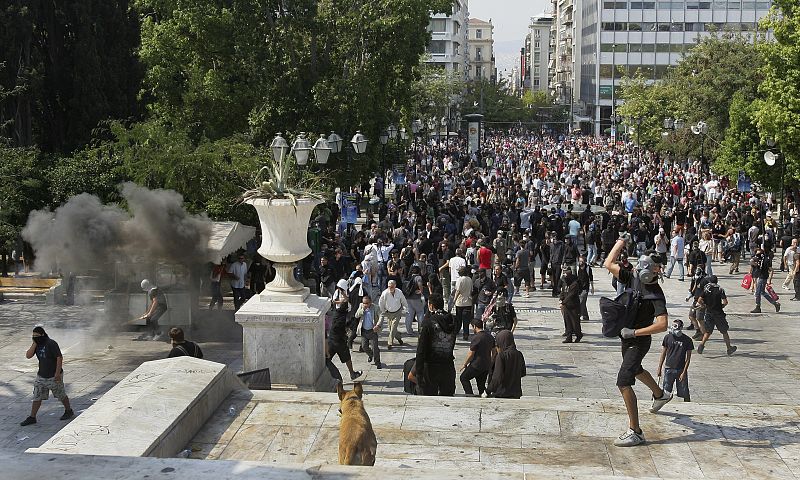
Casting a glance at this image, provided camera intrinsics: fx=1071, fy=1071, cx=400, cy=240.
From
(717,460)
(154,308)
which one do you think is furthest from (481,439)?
(154,308)

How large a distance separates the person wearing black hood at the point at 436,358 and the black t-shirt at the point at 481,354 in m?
0.37

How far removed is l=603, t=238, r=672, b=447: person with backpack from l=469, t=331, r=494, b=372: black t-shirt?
2888 mm

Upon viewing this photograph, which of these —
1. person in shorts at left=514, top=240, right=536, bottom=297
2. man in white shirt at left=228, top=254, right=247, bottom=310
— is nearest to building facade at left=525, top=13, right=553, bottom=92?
person in shorts at left=514, top=240, right=536, bottom=297

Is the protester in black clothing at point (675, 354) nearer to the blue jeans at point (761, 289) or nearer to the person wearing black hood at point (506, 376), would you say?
the person wearing black hood at point (506, 376)

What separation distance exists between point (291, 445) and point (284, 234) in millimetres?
3458

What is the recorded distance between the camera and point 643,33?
101 metres

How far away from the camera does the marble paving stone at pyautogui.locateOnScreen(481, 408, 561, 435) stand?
26.6 ft

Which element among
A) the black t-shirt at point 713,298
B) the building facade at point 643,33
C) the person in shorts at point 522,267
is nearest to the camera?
the black t-shirt at point 713,298

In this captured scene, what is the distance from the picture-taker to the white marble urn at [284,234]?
10758 millimetres

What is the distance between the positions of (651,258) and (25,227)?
15.3m

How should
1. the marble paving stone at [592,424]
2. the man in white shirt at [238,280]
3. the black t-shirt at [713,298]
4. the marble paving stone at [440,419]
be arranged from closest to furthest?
1. the marble paving stone at [592,424]
2. the marble paving stone at [440,419]
3. the black t-shirt at [713,298]
4. the man in white shirt at [238,280]

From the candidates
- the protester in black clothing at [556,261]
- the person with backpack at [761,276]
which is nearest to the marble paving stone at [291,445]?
the protester in black clothing at [556,261]

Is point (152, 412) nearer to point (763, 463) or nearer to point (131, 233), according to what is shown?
point (763, 463)

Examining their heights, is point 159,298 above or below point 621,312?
below
